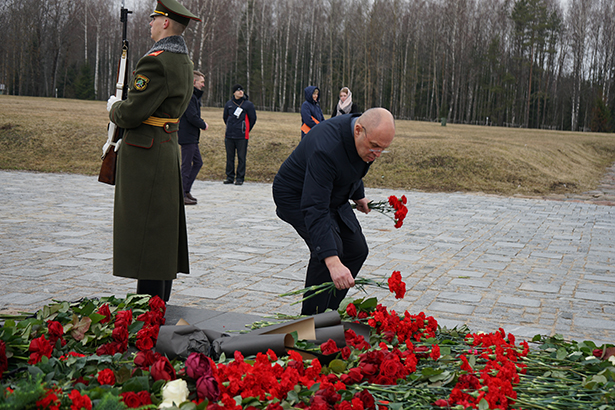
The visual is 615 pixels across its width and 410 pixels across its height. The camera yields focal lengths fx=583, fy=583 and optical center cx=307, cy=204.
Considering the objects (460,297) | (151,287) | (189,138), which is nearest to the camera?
(151,287)

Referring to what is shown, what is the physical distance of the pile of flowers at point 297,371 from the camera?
7.29ft

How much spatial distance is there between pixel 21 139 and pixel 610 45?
213 feet

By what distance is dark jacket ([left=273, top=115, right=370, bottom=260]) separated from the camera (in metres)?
3.52

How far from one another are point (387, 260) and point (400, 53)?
61.4 meters

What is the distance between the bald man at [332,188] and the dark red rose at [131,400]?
56.3 inches

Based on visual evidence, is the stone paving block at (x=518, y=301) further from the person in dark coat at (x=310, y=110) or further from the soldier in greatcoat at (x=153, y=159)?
the person in dark coat at (x=310, y=110)

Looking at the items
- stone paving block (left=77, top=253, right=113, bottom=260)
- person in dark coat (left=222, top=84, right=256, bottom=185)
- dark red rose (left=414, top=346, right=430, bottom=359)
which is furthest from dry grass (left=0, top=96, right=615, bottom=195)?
dark red rose (left=414, top=346, right=430, bottom=359)

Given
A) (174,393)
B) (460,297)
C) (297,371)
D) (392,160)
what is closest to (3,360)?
(174,393)

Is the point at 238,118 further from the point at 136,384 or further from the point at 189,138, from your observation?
the point at 136,384

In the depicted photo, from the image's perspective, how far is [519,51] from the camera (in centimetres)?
6581

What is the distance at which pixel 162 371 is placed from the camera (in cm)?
233

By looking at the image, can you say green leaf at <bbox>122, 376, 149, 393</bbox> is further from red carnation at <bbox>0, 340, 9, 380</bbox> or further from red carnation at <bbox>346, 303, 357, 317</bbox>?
red carnation at <bbox>346, 303, 357, 317</bbox>

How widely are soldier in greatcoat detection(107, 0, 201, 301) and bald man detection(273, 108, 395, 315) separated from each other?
82 cm

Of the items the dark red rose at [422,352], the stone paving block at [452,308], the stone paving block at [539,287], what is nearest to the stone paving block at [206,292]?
the stone paving block at [452,308]
